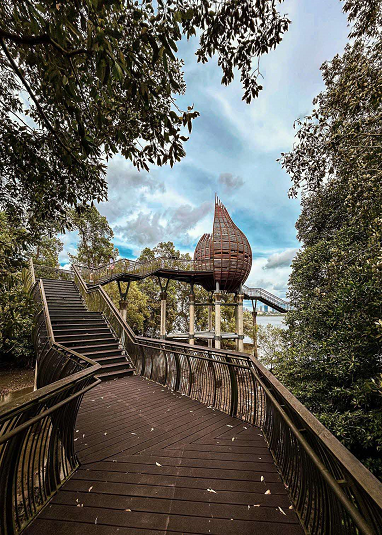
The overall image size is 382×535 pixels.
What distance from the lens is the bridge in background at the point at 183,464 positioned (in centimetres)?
180

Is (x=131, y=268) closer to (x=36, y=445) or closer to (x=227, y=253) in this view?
(x=227, y=253)

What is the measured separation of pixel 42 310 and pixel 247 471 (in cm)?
892

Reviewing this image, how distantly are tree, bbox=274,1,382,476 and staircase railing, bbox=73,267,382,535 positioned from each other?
1.72 meters

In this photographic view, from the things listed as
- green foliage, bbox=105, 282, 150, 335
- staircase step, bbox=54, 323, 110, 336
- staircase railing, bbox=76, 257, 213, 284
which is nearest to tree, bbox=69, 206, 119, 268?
green foliage, bbox=105, 282, 150, 335

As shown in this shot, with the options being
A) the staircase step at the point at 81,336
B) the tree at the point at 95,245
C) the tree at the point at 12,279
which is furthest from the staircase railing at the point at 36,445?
the tree at the point at 95,245

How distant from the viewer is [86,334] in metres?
9.01

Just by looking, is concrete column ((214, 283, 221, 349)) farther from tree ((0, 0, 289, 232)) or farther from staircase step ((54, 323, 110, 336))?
tree ((0, 0, 289, 232))

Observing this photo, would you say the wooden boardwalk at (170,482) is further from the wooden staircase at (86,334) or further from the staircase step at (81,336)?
the staircase step at (81,336)

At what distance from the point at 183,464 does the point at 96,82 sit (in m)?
6.11

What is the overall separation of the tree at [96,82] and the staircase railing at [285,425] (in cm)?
321

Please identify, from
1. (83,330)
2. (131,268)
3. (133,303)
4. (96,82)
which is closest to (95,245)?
(133,303)

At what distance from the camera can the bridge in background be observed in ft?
5.92

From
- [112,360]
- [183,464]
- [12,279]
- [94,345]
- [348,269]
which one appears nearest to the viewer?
[183,464]

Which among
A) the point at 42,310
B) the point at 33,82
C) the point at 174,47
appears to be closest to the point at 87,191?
the point at 33,82
